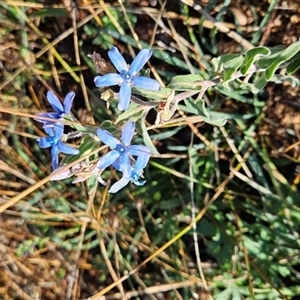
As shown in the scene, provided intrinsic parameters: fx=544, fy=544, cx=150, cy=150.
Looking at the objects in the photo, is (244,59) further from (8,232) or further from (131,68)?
(8,232)

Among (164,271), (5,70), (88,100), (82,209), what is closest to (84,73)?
(88,100)

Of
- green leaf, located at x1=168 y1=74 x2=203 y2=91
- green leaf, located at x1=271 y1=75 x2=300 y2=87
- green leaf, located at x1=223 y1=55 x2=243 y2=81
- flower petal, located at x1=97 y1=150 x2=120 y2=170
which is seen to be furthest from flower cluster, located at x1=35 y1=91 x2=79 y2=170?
green leaf, located at x1=271 y1=75 x2=300 y2=87

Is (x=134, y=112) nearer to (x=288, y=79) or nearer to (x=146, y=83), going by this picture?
(x=146, y=83)

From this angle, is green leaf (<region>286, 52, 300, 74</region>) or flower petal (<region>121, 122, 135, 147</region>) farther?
green leaf (<region>286, 52, 300, 74</region>)

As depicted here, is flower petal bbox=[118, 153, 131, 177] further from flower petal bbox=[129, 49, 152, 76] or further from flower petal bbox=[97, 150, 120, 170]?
flower petal bbox=[129, 49, 152, 76]

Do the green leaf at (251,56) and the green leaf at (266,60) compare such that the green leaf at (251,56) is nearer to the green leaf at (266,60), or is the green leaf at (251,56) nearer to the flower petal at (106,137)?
the green leaf at (266,60)

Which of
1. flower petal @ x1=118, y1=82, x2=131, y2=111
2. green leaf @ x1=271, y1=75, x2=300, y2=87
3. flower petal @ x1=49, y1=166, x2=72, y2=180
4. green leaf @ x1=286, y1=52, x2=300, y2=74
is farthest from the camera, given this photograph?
green leaf @ x1=271, y1=75, x2=300, y2=87
